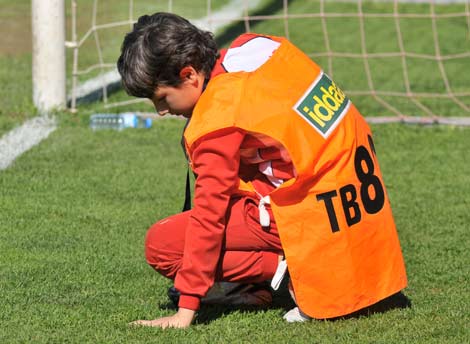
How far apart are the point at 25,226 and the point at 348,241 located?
1.79 meters

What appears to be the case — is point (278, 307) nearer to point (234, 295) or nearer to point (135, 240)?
point (234, 295)

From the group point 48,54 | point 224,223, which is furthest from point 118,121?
point 224,223

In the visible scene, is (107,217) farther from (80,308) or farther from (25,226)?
(80,308)

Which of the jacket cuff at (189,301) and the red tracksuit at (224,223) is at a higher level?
the red tracksuit at (224,223)

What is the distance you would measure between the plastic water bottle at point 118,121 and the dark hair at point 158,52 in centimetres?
336

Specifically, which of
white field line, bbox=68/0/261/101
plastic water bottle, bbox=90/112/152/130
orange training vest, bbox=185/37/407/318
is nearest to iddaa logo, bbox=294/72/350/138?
orange training vest, bbox=185/37/407/318

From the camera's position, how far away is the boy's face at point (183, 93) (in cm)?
376

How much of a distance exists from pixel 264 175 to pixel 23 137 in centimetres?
320

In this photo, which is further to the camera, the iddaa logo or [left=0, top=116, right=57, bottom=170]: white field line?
[left=0, top=116, right=57, bottom=170]: white field line

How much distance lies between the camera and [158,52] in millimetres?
3682

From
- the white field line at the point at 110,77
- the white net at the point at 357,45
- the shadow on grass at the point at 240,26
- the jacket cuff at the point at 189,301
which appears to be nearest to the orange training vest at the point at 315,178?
the jacket cuff at the point at 189,301

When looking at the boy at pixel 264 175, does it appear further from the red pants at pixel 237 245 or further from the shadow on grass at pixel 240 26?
the shadow on grass at pixel 240 26

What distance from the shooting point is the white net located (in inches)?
311

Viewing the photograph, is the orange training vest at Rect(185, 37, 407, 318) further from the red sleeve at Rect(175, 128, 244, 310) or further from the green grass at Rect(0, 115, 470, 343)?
the green grass at Rect(0, 115, 470, 343)
